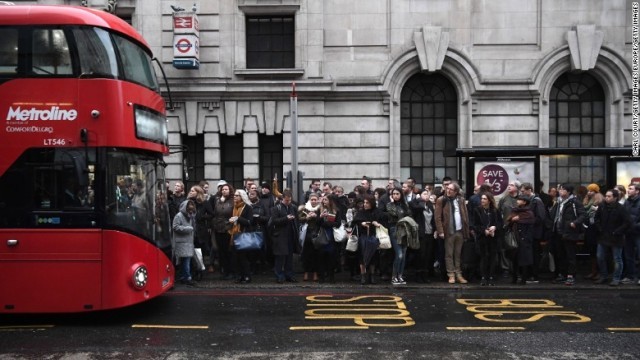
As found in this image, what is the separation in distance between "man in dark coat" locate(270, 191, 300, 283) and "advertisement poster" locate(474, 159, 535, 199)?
449cm

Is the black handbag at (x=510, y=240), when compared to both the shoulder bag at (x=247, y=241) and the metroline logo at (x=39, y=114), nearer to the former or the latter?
the shoulder bag at (x=247, y=241)

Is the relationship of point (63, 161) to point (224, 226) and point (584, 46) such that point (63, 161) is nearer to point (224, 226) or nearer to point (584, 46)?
point (224, 226)

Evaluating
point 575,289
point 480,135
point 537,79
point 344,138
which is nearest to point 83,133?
point 575,289

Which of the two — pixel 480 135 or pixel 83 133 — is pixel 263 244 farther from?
pixel 480 135

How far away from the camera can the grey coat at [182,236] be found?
10766mm

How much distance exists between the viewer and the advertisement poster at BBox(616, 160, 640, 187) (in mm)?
12719

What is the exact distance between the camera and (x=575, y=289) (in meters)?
10.9

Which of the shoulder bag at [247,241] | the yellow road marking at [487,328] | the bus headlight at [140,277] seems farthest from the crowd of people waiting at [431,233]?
the yellow road marking at [487,328]

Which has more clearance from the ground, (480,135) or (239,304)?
(480,135)

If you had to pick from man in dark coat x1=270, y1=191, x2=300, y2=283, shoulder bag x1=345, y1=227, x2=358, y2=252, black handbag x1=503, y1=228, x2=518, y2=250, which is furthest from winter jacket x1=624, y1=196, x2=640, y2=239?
man in dark coat x1=270, y1=191, x2=300, y2=283

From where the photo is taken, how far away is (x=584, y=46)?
1741cm

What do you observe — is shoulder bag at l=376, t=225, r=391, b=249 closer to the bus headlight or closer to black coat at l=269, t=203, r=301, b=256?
black coat at l=269, t=203, r=301, b=256

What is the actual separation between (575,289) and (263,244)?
629 centimetres

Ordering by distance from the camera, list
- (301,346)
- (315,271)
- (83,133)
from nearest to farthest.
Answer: (301,346), (83,133), (315,271)
